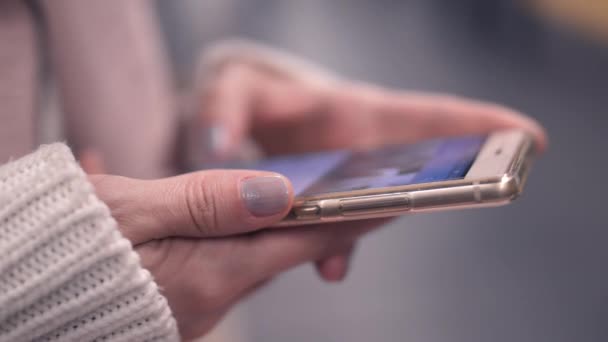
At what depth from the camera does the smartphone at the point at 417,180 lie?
0.91ft

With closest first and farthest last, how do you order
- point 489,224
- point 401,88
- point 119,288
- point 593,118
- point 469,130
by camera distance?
point 119,288 → point 469,130 → point 489,224 → point 593,118 → point 401,88

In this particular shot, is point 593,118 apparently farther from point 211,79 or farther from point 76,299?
point 76,299

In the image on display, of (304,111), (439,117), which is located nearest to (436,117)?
(439,117)

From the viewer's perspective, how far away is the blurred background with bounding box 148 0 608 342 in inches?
27.9

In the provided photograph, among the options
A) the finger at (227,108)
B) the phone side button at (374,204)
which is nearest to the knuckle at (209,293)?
the phone side button at (374,204)

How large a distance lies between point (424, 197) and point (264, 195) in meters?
0.09

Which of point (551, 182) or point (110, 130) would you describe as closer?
point (110, 130)

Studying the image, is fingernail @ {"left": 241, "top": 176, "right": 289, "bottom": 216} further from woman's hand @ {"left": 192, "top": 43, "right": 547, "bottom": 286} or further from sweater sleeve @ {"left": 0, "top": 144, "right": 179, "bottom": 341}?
woman's hand @ {"left": 192, "top": 43, "right": 547, "bottom": 286}

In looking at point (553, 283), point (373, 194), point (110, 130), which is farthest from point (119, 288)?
point (553, 283)

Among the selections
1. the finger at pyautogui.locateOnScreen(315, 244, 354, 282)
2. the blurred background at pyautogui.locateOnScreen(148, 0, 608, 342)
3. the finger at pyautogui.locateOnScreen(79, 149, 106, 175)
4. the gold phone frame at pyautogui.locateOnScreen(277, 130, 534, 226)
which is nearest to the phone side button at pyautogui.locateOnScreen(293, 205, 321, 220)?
the gold phone frame at pyautogui.locateOnScreen(277, 130, 534, 226)

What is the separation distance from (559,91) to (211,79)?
672 mm

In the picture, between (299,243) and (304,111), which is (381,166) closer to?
(299,243)

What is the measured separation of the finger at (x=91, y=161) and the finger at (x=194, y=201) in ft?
0.63

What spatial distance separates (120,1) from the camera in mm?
548
